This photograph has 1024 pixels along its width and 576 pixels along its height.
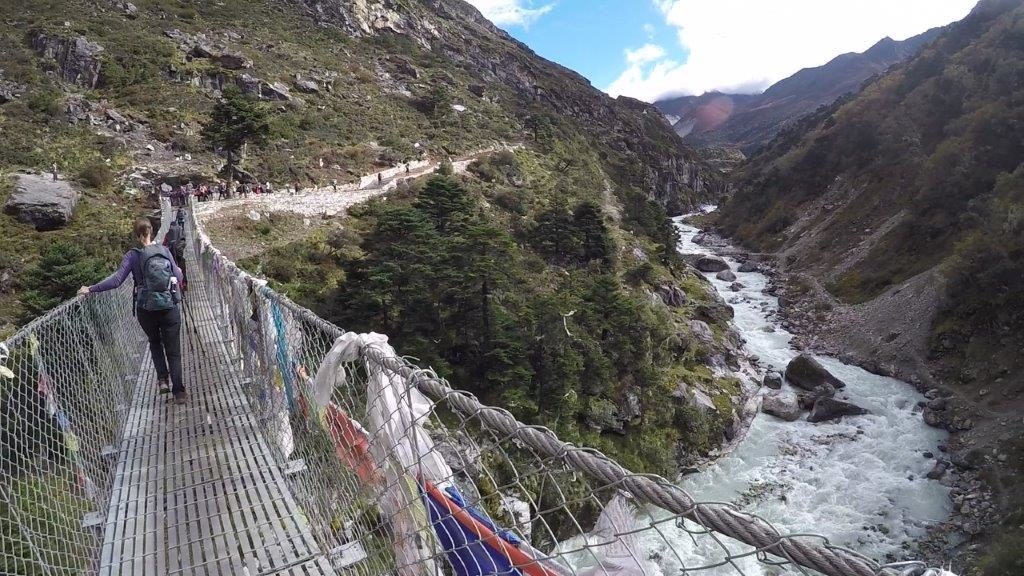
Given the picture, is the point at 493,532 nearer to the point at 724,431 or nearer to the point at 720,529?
the point at 720,529

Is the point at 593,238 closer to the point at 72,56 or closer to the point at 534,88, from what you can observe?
the point at 72,56

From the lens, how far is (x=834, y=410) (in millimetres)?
16797

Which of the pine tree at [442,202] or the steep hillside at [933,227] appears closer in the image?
the steep hillside at [933,227]

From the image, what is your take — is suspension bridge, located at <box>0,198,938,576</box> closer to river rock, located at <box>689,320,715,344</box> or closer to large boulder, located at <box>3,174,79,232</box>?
large boulder, located at <box>3,174,79,232</box>

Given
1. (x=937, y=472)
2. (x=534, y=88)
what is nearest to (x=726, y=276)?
(x=937, y=472)

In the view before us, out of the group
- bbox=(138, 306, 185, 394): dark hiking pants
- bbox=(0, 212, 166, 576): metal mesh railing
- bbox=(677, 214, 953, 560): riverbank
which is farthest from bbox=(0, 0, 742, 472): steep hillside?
bbox=(138, 306, 185, 394): dark hiking pants

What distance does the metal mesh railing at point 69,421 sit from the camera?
3242 millimetres

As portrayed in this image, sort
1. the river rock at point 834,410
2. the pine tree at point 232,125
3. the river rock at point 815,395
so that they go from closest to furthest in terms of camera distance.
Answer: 1. the river rock at point 834,410
2. the river rock at point 815,395
3. the pine tree at point 232,125

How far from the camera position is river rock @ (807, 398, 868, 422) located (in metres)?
16.7

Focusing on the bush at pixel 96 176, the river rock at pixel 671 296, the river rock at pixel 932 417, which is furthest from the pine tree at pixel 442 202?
the river rock at pixel 932 417

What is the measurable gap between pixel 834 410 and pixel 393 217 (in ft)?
51.2

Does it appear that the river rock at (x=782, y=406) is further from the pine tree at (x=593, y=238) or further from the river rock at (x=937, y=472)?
the pine tree at (x=593, y=238)

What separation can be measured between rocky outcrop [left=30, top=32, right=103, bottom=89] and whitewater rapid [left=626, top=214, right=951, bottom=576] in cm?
3541

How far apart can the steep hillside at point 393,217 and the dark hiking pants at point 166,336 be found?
8567mm
